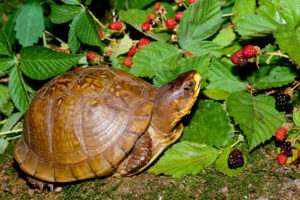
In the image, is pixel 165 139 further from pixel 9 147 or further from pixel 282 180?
pixel 9 147

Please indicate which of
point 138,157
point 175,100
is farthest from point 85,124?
point 175,100

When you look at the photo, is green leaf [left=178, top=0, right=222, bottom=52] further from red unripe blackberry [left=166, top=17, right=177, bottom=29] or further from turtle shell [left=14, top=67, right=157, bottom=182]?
turtle shell [left=14, top=67, right=157, bottom=182]

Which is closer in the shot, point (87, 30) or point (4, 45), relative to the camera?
point (4, 45)

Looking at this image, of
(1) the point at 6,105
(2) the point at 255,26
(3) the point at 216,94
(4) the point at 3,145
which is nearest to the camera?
(2) the point at 255,26

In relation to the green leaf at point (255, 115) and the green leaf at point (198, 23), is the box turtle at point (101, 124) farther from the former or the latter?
the green leaf at point (198, 23)

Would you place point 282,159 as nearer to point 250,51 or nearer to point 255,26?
point 250,51

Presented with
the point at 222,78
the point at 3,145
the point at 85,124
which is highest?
the point at 222,78
